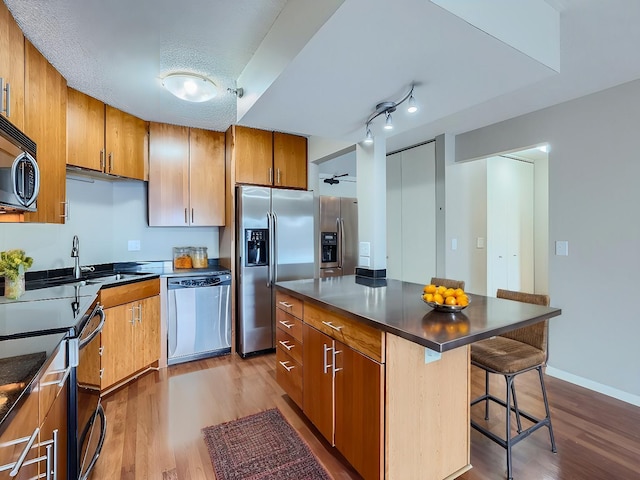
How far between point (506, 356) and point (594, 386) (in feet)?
5.15

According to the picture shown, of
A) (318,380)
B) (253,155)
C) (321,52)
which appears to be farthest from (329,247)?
(321,52)

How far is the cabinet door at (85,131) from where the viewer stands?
7.98 ft

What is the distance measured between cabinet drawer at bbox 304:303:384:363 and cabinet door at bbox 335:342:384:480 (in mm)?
38

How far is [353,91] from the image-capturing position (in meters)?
1.82

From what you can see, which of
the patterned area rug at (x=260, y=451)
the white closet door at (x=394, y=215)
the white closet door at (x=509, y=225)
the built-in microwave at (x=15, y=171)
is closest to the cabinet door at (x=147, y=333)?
the patterned area rug at (x=260, y=451)

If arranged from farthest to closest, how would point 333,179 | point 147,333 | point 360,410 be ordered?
point 333,179
point 147,333
point 360,410

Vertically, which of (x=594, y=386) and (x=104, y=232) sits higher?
(x=104, y=232)

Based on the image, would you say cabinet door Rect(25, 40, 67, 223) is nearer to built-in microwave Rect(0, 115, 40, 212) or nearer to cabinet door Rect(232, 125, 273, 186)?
built-in microwave Rect(0, 115, 40, 212)

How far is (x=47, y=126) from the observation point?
2.03m

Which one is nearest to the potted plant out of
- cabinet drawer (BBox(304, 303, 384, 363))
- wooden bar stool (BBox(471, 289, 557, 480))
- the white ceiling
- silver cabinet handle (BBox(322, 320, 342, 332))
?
the white ceiling

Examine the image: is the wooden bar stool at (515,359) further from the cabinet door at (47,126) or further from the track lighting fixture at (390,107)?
the cabinet door at (47,126)

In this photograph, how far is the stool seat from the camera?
1615 mm

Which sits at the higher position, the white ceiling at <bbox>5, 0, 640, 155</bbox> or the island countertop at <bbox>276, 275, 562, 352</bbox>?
the white ceiling at <bbox>5, 0, 640, 155</bbox>

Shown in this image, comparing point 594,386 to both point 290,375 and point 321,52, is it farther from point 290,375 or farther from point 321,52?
point 321,52
